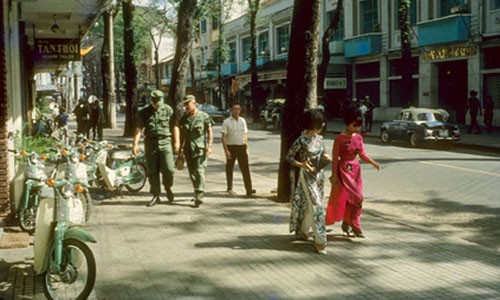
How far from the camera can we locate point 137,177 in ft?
Answer: 38.8

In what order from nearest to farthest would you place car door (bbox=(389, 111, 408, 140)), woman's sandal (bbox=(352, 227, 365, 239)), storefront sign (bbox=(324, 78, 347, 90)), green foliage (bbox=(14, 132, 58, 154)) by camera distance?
woman's sandal (bbox=(352, 227, 365, 239)), green foliage (bbox=(14, 132, 58, 154)), car door (bbox=(389, 111, 408, 140)), storefront sign (bbox=(324, 78, 347, 90))

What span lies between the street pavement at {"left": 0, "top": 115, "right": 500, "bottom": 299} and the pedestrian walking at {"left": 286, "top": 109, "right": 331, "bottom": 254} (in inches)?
11.2

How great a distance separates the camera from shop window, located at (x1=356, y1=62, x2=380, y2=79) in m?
37.8

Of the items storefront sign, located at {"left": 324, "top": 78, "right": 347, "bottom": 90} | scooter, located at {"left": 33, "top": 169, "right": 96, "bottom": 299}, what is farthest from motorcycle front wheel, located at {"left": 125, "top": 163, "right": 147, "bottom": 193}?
storefront sign, located at {"left": 324, "top": 78, "right": 347, "bottom": 90}

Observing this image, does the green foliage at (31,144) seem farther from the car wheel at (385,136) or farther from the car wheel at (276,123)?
the car wheel at (276,123)

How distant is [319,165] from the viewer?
23.1 feet

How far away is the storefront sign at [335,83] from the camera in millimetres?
39812

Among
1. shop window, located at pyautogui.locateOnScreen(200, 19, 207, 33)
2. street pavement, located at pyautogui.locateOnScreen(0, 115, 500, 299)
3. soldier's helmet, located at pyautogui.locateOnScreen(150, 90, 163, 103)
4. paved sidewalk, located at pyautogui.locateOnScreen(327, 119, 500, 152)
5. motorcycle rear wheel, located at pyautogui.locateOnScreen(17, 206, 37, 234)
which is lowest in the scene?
street pavement, located at pyautogui.locateOnScreen(0, 115, 500, 299)

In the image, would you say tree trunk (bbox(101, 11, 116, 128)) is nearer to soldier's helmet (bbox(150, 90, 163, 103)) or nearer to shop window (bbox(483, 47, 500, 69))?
shop window (bbox(483, 47, 500, 69))

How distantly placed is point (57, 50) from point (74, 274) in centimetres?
1201

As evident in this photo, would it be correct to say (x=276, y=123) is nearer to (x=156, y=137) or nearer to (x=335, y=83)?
(x=335, y=83)

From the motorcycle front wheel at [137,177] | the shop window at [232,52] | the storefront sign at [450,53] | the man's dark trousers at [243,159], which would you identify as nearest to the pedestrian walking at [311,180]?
the man's dark trousers at [243,159]

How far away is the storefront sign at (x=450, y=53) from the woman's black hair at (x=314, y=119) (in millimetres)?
24001

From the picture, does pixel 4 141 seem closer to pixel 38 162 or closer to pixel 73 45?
pixel 38 162
